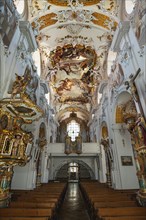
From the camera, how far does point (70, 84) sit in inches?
619

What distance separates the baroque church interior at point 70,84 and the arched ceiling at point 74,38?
0.05 m

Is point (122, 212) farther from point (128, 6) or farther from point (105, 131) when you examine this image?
point (128, 6)

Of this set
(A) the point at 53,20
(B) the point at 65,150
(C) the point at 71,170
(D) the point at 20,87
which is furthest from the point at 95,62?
(C) the point at 71,170

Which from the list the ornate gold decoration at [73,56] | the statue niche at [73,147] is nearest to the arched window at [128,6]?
the ornate gold decoration at [73,56]

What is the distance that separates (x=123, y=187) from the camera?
25.4 feet

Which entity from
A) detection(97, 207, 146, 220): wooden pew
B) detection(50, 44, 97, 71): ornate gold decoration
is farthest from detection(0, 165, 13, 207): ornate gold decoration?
detection(50, 44, 97, 71): ornate gold decoration

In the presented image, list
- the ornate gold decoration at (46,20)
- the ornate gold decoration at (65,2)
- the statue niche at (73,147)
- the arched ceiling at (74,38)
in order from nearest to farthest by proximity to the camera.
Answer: the ornate gold decoration at (65,2) → the arched ceiling at (74,38) → the ornate gold decoration at (46,20) → the statue niche at (73,147)

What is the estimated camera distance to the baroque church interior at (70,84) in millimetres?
→ 4895

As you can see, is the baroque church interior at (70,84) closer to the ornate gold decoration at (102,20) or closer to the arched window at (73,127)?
the ornate gold decoration at (102,20)

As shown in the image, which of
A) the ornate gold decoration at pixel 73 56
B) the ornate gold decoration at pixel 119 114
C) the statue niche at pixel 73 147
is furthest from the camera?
the statue niche at pixel 73 147

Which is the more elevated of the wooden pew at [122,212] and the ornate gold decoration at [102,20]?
the ornate gold decoration at [102,20]

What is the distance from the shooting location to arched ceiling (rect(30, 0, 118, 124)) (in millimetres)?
8047

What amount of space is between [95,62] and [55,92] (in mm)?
6122

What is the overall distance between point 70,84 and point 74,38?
19.0 ft
